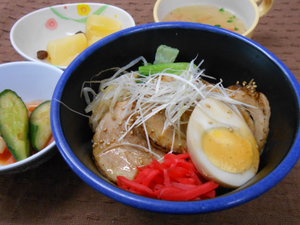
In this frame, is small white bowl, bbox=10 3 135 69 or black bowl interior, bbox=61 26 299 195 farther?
small white bowl, bbox=10 3 135 69

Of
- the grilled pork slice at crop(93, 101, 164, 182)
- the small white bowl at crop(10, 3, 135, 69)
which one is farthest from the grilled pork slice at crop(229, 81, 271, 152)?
the small white bowl at crop(10, 3, 135, 69)

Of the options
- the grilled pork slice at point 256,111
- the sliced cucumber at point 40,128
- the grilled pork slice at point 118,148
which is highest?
the grilled pork slice at point 256,111

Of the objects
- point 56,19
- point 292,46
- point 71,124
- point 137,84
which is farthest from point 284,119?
point 56,19

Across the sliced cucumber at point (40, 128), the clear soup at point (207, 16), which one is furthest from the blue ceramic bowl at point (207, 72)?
the clear soup at point (207, 16)

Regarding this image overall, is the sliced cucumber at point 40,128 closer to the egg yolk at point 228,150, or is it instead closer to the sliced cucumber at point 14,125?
the sliced cucumber at point 14,125

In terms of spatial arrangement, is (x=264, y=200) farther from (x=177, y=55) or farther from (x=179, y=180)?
(x=177, y=55)

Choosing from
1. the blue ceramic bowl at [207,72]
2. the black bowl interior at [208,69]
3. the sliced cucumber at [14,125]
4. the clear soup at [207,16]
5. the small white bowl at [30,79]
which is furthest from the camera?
the clear soup at [207,16]

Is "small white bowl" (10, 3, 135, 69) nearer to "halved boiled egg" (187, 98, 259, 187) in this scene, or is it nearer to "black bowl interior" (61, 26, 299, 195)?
"black bowl interior" (61, 26, 299, 195)
